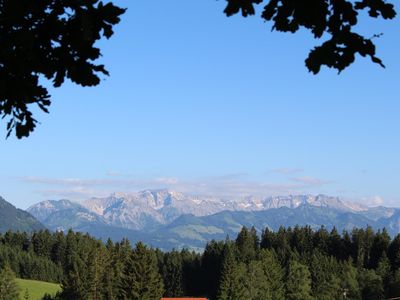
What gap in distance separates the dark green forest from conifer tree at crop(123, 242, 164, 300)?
0.13 metres

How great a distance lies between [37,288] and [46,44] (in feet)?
475

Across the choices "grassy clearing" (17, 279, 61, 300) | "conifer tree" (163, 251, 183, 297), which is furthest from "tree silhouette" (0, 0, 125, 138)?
"conifer tree" (163, 251, 183, 297)

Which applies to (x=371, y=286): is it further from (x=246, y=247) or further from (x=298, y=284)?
(x=246, y=247)

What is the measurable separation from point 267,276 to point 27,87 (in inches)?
4405

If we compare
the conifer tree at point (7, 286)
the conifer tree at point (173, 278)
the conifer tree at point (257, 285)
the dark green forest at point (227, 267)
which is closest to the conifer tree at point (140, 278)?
the dark green forest at point (227, 267)

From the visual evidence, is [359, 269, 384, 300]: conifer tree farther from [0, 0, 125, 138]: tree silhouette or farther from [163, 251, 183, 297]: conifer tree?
[0, 0, 125, 138]: tree silhouette

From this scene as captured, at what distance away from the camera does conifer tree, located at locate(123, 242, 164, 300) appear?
3617 inches

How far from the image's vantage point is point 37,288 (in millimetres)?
144250

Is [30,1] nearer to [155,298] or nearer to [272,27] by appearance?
[272,27]

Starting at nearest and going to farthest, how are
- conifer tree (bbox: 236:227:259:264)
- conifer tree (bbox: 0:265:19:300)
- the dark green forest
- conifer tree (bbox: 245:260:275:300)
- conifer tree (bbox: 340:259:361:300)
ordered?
the dark green forest → conifer tree (bbox: 0:265:19:300) → conifer tree (bbox: 245:260:275:300) → conifer tree (bbox: 340:259:361:300) → conifer tree (bbox: 236:227:259:264)

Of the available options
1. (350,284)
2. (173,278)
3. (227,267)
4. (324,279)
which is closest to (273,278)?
(227,267)

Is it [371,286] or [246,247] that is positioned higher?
[246,247]

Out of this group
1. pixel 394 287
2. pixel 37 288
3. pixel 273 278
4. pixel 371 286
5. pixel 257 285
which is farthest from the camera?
pixel 37 288

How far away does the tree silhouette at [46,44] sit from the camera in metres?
5.87
